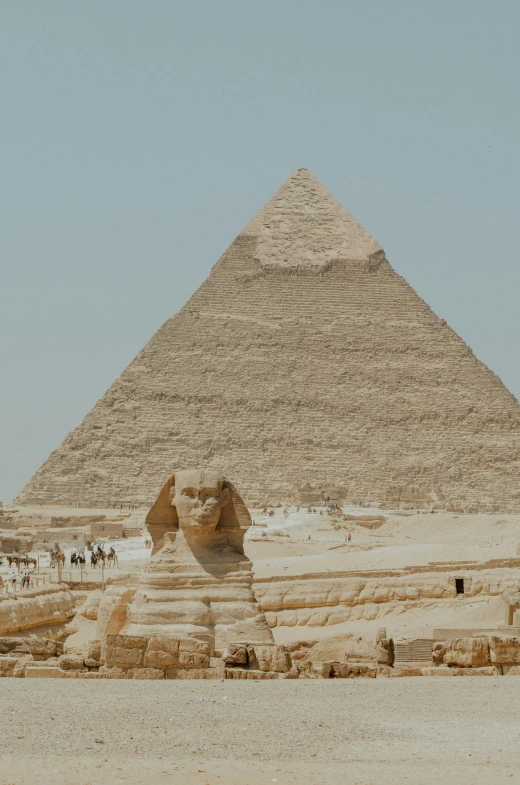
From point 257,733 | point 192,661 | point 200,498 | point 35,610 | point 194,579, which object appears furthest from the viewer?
point 35,610

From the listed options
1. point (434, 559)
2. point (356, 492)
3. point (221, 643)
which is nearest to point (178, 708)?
point (221, 643)

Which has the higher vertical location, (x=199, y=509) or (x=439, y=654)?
(x=199, y=509)

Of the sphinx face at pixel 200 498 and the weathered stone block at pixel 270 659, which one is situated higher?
the sphinx face at pixel 200 498

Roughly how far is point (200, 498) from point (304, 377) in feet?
398

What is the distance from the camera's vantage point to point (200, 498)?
9.69 metres

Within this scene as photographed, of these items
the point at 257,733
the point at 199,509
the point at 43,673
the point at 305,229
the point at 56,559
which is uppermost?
the point at 305,229

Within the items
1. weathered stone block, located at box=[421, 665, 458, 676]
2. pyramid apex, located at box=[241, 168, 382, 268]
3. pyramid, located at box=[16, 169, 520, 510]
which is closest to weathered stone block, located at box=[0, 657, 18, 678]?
weathered stone block, located at box=[421, 665, 458, 676]

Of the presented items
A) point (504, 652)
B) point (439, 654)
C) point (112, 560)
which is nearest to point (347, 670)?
point (439, 654)

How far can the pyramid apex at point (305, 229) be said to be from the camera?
128500 millimetres

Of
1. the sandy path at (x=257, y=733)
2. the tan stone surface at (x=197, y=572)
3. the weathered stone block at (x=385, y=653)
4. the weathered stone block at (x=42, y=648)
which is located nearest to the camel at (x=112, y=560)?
the tan stone surface at (x=197, y=572)

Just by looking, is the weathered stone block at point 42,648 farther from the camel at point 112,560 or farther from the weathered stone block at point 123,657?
the camel at point 112,560

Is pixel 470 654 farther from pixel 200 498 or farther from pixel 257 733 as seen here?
pixel 200 498

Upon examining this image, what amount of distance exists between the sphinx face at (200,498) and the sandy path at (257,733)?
3.01m

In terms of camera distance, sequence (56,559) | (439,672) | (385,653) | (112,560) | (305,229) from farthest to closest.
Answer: (305,229) < (112,560) < (56,559) < (385,653) < (439,672)
